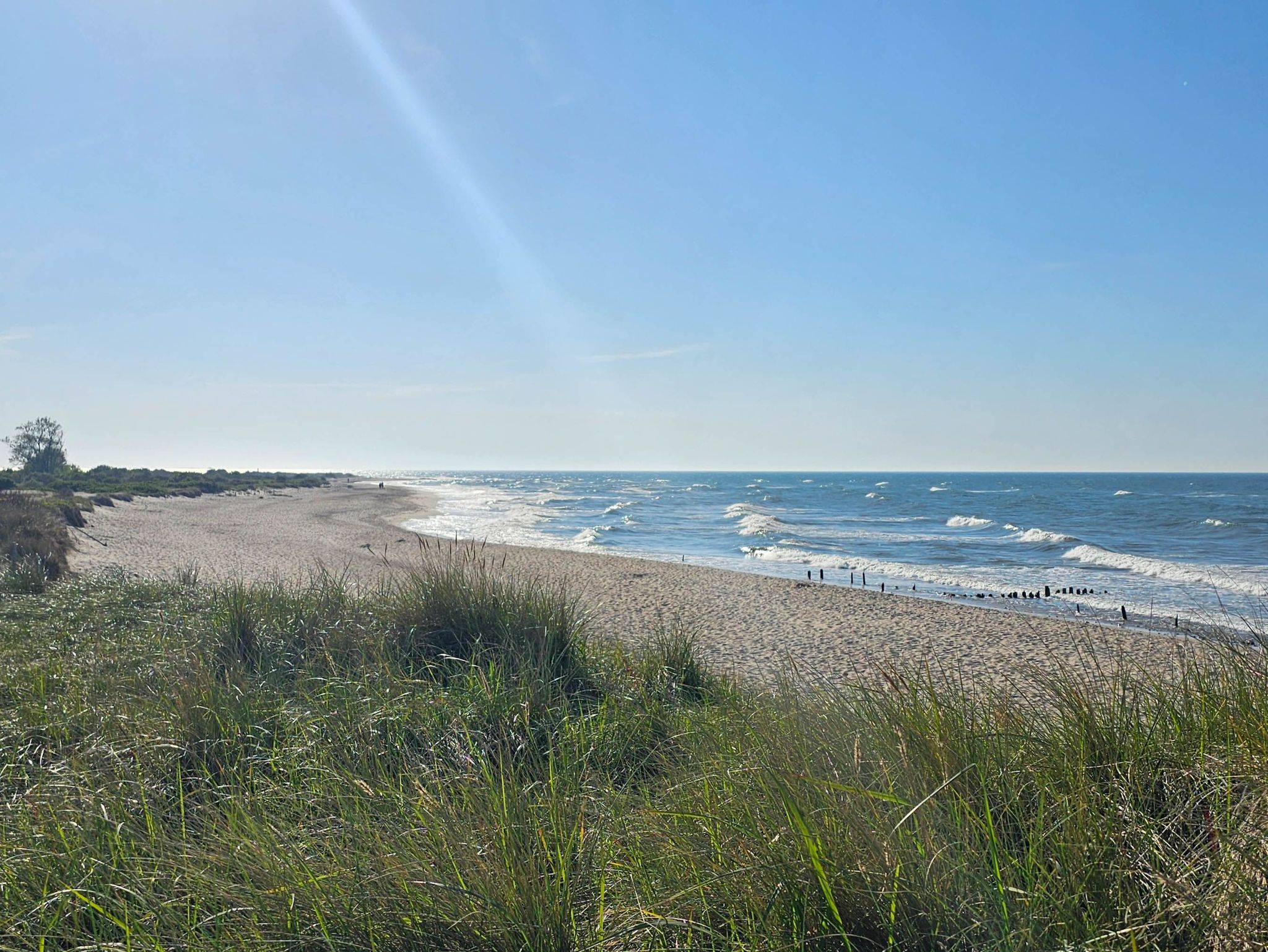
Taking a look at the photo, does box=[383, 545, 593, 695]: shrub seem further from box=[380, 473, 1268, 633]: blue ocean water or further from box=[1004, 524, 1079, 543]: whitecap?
box=[1004, 524, 1079, 543]: whitecap

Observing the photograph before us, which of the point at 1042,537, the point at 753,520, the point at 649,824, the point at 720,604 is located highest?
the point at 649,824

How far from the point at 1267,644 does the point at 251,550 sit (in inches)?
942

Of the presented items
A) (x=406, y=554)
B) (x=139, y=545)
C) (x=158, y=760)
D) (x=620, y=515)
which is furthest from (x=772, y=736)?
(x=620, y=515)

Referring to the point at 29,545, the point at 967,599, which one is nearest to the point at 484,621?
the point at 29,545

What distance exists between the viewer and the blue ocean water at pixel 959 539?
20891 millimetres

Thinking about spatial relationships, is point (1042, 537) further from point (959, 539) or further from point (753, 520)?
point (753, 520)

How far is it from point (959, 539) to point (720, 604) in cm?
2276

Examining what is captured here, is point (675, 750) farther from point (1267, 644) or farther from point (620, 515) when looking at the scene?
point (620, 515)

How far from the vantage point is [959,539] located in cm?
3566

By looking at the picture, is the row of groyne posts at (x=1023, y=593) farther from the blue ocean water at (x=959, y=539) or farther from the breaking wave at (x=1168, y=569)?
the breaking wave at (x=1168, y=569)

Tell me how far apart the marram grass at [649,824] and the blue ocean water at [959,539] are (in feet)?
10.5

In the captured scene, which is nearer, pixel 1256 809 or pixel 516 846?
pixel 1256 809

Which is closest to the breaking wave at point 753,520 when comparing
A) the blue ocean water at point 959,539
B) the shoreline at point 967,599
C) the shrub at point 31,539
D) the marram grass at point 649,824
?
the blue ocean water at point 959,539

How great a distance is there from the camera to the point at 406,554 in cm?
2422
